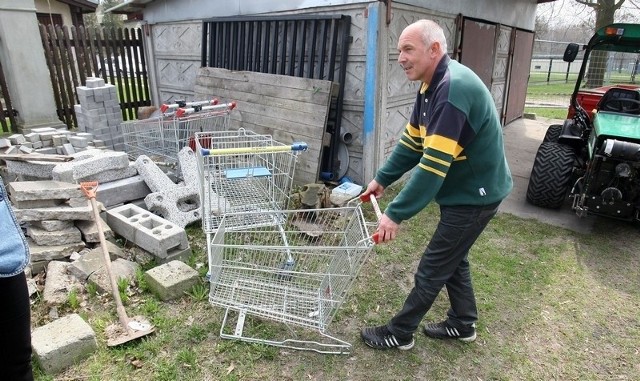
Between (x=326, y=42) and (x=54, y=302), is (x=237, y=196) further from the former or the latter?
(x=326, y=42)

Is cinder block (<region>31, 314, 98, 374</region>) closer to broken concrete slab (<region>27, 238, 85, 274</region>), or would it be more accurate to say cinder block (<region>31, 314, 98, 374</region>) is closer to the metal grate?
broken concrete slab (<region>27, 238, 85, 274</region>)

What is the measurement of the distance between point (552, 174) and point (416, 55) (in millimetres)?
3701

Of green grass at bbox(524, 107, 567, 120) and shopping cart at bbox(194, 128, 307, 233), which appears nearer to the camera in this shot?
shopping cart at bbox(194, 128, 307, 233)

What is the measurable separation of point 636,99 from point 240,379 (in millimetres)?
5939

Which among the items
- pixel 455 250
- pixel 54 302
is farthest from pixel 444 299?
pixel 54 302

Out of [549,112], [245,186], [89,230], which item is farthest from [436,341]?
[549,112]

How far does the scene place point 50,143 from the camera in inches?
226

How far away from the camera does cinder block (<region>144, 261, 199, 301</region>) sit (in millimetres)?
3297

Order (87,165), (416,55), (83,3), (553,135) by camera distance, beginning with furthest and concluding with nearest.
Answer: (83,3), (553,135), (87,165), (416,55)

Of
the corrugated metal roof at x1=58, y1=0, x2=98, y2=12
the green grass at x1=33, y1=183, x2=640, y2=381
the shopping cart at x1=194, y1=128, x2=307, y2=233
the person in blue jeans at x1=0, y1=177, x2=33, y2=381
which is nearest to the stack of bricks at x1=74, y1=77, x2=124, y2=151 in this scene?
the green grass at x1=33, y1=183, x2=640, y2=381

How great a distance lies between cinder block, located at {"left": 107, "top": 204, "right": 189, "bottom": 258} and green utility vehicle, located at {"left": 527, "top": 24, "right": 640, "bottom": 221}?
4367mm

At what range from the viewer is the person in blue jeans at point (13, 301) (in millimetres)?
1564

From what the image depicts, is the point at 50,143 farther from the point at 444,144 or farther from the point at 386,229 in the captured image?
the point at 444,144

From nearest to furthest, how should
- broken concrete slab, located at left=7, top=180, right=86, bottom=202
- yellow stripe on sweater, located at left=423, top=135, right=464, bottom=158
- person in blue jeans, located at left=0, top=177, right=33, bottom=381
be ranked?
person in blue jeans, located at left=0, top=177, right=33, bottom=381 → yellow stripe on sweater, located at left=423, top=135, right=464, bottom=158 → broken concrete slab, located at left=7, top=180, right=86, bottom=202
